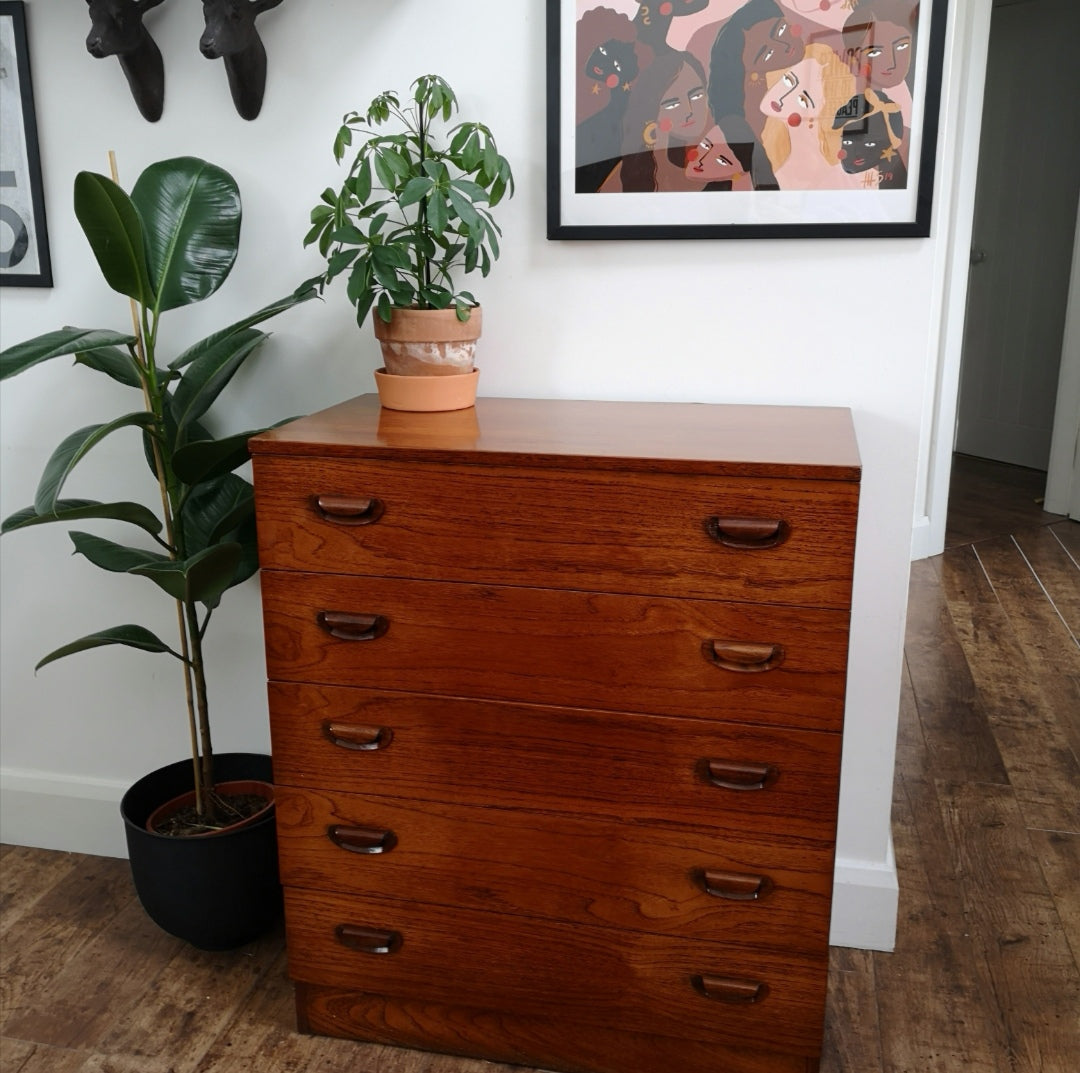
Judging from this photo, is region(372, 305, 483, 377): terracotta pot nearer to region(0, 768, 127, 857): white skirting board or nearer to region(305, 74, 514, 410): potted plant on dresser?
region(305, 74, 514, 410): potted plant on dresser

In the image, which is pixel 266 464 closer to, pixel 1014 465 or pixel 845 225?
pixel 845 225

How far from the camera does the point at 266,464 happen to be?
5.32ft

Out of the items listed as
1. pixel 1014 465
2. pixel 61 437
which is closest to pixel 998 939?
pixel 61 437

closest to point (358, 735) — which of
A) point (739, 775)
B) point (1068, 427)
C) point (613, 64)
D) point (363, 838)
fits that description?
point (363, 838)

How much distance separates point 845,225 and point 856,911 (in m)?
1.21

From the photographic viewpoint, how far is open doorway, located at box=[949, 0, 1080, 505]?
5223 millimetres

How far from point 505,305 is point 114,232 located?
0.64m

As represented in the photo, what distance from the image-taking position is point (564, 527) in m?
Answer: 1.56

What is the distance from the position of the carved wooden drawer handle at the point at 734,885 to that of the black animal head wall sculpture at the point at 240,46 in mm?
1421

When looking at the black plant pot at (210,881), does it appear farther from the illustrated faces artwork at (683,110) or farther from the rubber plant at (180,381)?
the illustrated faces artwork at (683,110)

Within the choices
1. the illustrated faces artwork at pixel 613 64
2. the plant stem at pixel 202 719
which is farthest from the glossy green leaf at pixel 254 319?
the illustrated faces artwork at pixel 613 64

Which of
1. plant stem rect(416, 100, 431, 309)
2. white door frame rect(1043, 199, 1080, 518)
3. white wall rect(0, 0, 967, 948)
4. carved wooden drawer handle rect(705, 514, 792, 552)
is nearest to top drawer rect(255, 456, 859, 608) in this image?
carved wooden drawer handle rect(705, 514, 792, 552)

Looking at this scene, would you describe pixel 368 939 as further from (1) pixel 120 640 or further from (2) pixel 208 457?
(2) pixel 208 457

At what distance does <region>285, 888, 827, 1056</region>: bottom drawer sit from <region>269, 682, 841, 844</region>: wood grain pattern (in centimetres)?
20
